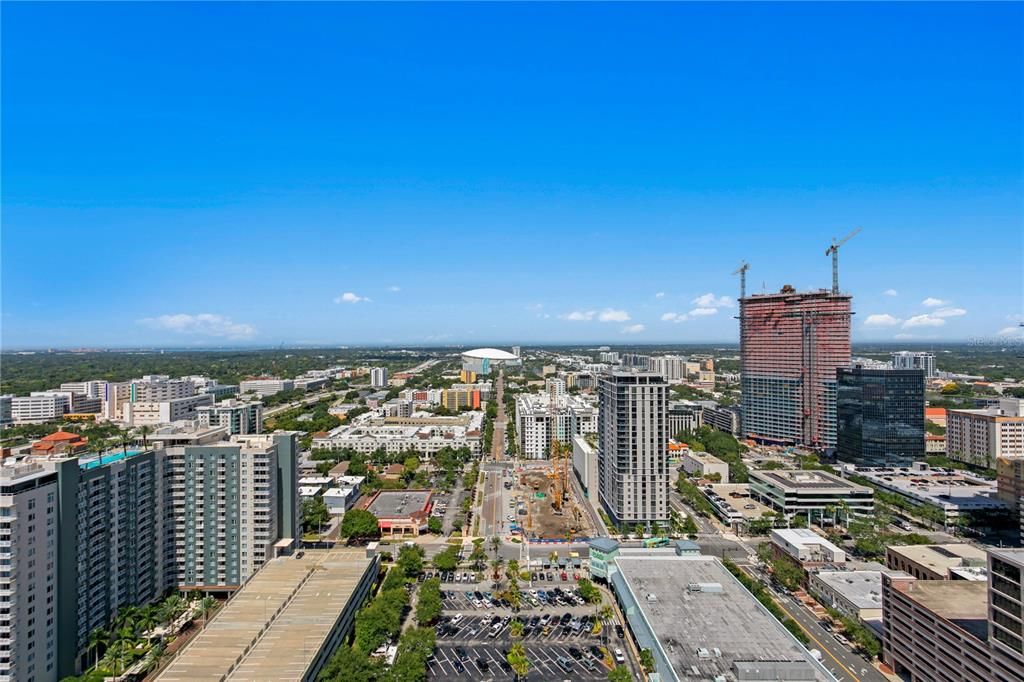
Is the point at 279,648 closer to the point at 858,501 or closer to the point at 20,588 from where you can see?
the point at 20,588

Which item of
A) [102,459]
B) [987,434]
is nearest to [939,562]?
[987,434]

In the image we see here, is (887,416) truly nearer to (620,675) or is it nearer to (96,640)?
(620,675)

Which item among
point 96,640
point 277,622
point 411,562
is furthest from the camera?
point 411,562

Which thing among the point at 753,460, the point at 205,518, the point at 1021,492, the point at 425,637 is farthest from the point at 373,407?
the point at 1021,492

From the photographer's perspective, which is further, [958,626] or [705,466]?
[705,466]

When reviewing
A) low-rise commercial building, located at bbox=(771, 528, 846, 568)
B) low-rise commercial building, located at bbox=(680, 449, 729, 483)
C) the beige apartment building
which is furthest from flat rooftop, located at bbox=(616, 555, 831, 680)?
the beige apartment building

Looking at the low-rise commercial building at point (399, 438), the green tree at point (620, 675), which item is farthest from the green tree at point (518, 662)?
the low-rise commercial building at point (399, 438)
